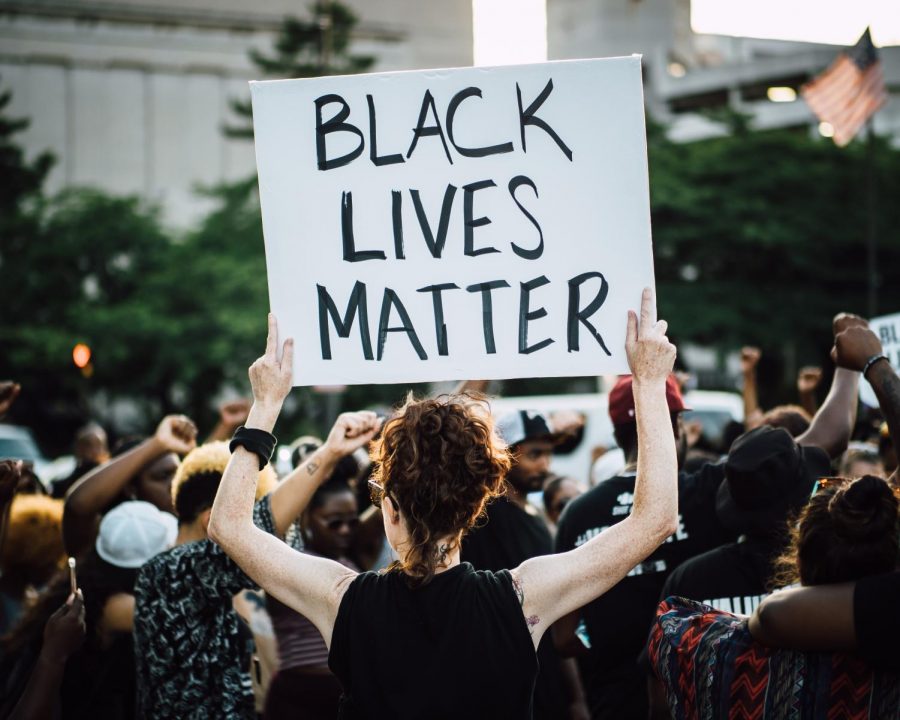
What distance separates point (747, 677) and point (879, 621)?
1.06 feet

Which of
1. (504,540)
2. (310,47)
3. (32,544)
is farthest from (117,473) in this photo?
(310,47)

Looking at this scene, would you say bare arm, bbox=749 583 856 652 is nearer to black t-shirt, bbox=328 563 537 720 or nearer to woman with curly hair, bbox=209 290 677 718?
woman with curly hair, bbox=209 290 677 718

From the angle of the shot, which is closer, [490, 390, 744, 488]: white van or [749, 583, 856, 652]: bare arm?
[749, 583, 856, 652]: bare arm

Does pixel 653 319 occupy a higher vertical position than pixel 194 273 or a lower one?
lower

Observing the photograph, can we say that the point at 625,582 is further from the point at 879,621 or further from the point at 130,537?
the point at 130,537

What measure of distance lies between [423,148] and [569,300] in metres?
0.54

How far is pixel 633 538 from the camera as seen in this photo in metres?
2.20

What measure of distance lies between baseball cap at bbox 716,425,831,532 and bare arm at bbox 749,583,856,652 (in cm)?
86

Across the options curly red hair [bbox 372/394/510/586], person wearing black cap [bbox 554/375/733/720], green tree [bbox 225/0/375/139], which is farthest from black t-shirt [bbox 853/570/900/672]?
green tree [bbox 225/0/375/139]

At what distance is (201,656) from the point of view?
9.78 ft

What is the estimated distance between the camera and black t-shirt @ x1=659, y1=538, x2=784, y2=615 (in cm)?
304

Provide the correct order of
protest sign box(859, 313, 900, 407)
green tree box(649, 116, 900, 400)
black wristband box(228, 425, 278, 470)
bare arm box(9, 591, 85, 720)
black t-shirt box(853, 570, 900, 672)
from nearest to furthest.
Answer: black t-shirt box(853, 570, 900, 672)
black wristband box(228, 425, 278, 470)
bare arm box(9, 591, 85, 720)
protest sign box(859, 313, 900, 407)
green tree box(649, 116, 900, 400)

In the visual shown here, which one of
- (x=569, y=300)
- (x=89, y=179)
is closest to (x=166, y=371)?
(x=89, y=179)

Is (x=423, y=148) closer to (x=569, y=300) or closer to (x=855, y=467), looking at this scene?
(x=569, y=300)
